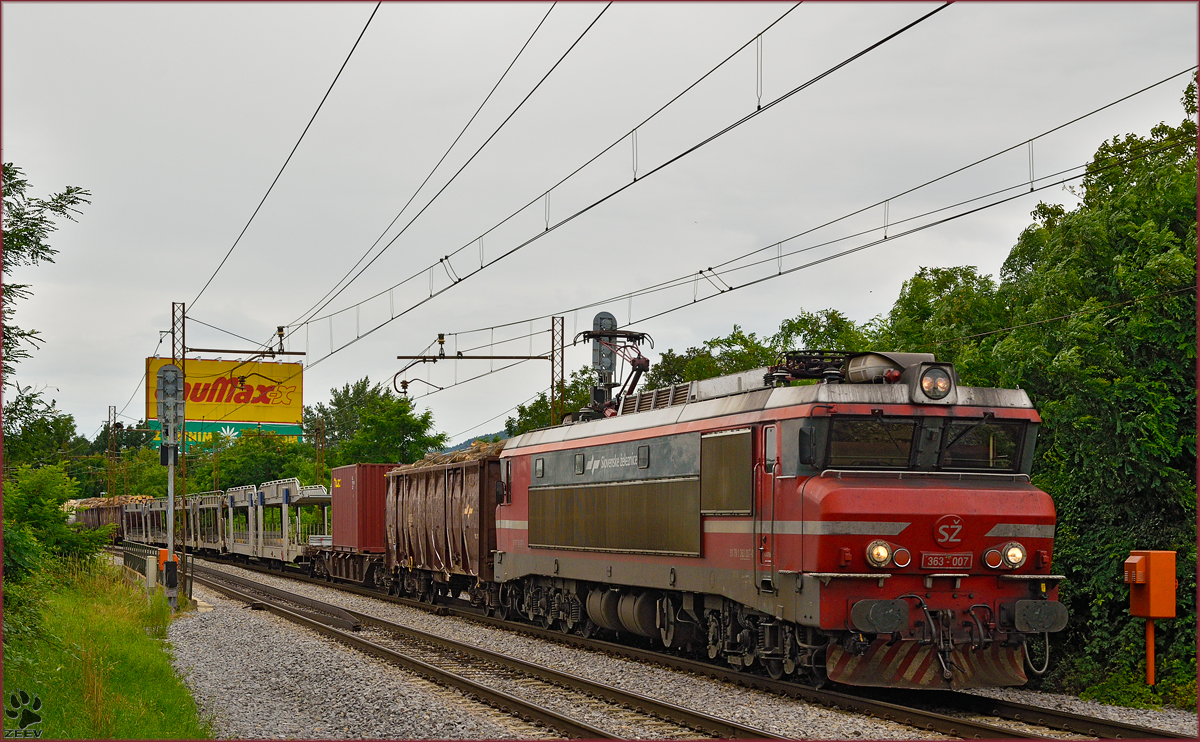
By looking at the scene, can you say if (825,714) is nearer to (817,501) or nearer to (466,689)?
(817,501)

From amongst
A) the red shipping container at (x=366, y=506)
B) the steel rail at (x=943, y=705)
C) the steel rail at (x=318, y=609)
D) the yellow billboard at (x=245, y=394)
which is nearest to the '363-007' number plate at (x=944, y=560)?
the steel rail at (x=943, y=705)

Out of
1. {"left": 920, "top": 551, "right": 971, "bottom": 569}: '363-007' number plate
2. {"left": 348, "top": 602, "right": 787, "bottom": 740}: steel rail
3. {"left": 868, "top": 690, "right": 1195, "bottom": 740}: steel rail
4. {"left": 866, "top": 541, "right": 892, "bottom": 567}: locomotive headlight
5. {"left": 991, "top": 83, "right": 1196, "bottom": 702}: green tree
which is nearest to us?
{"left": 868, "top": 690, "right": 1195, "bottom": 740}: steel rail

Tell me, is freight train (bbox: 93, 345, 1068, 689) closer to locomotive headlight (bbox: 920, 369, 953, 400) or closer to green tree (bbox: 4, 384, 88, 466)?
locomotive headlight (bbox: 920, 369, 953, 400)

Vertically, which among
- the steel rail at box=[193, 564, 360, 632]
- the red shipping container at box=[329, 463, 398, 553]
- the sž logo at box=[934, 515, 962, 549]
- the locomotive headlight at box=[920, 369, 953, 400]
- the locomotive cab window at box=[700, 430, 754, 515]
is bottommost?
the steel rail at box=[193, 564, 360, 632]

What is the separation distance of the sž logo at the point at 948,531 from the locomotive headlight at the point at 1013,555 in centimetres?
60

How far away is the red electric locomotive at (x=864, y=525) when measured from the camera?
12.7 metres

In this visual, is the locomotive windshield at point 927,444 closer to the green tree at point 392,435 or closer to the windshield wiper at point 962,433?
the windshield wiper at point 962,433

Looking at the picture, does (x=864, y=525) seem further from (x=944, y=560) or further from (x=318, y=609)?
(x=318, y=609)

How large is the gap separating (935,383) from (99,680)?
10.0m

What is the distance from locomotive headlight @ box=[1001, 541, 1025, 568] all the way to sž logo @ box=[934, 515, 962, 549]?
0.60 m

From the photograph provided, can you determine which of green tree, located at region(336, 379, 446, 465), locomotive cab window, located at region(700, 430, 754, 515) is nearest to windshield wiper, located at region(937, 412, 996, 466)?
locomotive cab window, located at region(700, 430, 754, 515)

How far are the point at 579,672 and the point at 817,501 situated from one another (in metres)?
5.21

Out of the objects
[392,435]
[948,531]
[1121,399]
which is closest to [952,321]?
[1121,399]

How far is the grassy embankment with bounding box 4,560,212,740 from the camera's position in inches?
458
